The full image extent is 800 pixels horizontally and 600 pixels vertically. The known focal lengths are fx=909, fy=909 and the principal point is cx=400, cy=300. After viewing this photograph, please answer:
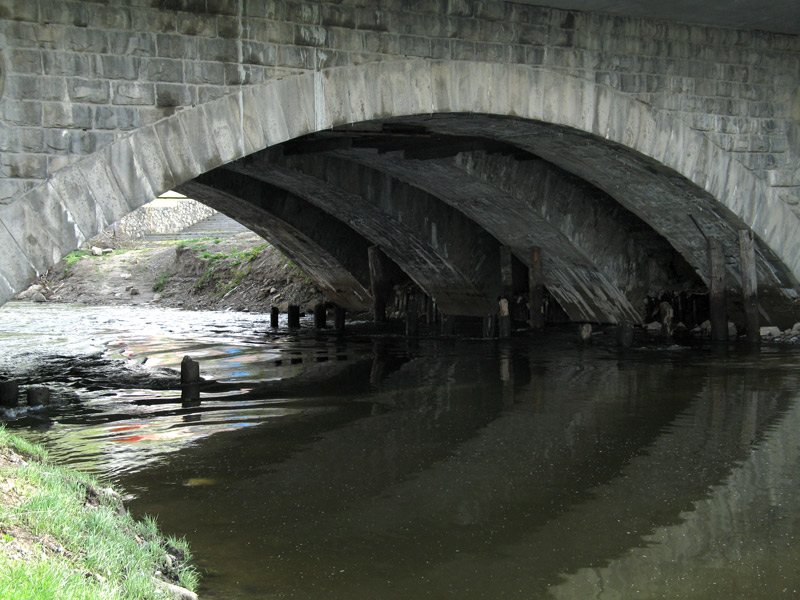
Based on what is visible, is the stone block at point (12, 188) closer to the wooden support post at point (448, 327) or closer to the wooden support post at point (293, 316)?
the wooden support post at point (448, 327)

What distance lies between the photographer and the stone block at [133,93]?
8508mm

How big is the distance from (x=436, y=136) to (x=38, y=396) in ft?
21.3

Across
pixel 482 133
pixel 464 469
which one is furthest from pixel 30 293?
pixel 464 469

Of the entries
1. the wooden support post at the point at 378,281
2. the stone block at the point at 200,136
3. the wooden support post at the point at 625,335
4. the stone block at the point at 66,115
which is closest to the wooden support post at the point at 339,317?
the wooden support post at the point at 378,281

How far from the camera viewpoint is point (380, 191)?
1769cm

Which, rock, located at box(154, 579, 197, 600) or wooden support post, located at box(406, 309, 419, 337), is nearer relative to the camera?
rock, located at box(154, 579, 197, 600)

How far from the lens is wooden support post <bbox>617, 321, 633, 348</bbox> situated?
1518cm

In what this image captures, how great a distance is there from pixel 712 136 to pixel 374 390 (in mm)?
6151

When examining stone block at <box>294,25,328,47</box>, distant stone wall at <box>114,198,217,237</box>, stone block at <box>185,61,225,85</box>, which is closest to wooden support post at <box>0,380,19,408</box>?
stone block at <box>185,61,225,85</box>

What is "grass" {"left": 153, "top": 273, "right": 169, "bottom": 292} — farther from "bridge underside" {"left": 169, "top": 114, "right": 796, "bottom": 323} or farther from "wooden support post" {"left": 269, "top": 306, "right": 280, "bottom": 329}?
"wooden support post" {"left": 269, "top": 306, "right": 280, "bottom": 329}

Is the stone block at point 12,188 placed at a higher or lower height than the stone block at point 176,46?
lower

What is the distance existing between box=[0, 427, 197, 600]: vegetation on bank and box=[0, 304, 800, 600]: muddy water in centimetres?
38

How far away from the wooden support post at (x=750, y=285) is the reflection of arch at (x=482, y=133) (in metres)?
0.24

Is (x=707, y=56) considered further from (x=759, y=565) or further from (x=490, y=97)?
(x=759, y=565)
